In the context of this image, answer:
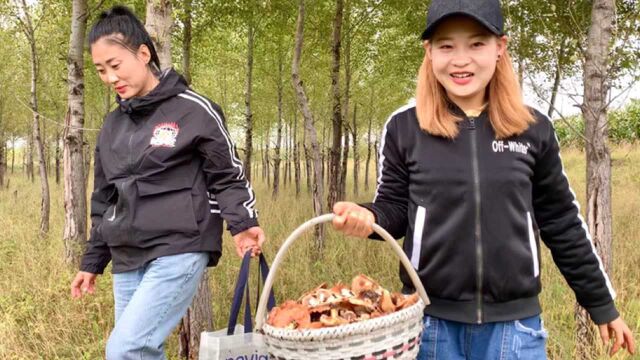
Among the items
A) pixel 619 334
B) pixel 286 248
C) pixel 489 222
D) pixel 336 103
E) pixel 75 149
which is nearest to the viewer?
pixel 286 248

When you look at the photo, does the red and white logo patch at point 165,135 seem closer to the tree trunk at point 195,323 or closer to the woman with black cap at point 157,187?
the woman with black cap at point 157,187

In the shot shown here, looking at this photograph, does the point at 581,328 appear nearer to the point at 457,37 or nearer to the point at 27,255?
the point at 457,37

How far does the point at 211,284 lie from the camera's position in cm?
491

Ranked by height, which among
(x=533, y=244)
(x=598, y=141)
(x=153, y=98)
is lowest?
(x=533, y=244)

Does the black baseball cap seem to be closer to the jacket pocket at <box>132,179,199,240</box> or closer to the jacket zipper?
the jacket zipper

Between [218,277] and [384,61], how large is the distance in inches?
279

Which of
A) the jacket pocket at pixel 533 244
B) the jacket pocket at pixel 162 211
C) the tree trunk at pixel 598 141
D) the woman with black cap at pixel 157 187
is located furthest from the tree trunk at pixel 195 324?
the tree trunk at pixel 598 141

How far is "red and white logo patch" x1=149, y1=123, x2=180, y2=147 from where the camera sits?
6.97 feet

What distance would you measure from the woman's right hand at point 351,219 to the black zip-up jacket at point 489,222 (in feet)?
0.64

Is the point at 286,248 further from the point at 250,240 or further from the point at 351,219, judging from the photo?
the point at 250,240

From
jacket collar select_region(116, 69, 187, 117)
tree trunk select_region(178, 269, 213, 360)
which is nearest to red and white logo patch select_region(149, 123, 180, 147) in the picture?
jacket collar select_region(116, 69, 187, 117)

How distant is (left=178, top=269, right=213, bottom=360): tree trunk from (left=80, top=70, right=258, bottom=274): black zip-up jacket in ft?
4.59

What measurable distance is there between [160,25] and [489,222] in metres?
2.69

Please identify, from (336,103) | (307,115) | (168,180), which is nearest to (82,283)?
(168,180)
